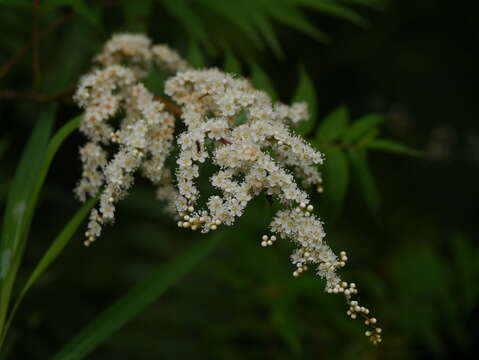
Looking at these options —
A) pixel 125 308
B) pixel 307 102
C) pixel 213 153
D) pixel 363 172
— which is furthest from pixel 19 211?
pixel 363 172

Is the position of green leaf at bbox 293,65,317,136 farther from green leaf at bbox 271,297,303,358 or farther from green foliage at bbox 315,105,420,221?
green leaf at bbox 271,297,303,358

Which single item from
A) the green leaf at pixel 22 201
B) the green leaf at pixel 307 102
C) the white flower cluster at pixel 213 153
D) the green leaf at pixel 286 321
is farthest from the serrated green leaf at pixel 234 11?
the green leaf at pixel 286 321

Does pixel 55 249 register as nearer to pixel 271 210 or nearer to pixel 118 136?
pixel 118 136

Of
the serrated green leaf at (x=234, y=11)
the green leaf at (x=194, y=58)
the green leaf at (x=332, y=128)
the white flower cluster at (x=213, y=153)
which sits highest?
the serrated green leaf at (x=234, y=11)

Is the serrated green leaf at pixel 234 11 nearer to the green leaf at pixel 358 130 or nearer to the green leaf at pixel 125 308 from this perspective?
the green leaf at pixel 358 130

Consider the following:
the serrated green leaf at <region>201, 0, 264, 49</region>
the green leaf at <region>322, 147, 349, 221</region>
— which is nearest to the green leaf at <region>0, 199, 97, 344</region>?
the green leaf at <region>322, 147, 349, 221</region>

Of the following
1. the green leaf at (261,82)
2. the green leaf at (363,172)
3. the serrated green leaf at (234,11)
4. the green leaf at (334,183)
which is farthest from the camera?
the serrated green leaf at (234,11)

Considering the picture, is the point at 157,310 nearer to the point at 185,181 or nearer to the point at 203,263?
the point at 203,263

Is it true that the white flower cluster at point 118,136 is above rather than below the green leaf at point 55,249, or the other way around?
above
